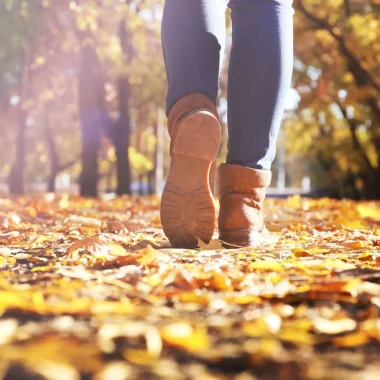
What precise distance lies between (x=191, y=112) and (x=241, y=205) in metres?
0.41

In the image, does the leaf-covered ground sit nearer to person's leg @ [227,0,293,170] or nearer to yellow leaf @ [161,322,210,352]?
yellow leaf @ [161,322,210,352]

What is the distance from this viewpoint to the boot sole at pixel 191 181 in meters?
2.02

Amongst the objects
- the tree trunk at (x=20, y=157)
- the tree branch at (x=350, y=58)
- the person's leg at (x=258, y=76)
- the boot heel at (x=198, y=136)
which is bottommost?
the tree trunk at (x=20, y=157)

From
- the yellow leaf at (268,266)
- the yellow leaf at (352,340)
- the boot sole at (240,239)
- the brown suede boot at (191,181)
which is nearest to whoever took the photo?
the yellow leaf at (352,340)

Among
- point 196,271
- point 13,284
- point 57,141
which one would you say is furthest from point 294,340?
point 57,141

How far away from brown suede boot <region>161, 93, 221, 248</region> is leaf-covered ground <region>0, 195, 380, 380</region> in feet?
0.93

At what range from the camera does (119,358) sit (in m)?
0.83

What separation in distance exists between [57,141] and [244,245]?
88.7 ft

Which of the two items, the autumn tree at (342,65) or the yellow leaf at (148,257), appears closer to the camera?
the yellow leaf at (148,257)

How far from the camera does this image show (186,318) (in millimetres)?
1052

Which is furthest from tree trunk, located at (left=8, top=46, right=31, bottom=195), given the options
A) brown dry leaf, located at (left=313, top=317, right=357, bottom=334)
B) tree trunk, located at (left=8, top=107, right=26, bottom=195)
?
brown dry leaf, located at (left=313, top=317, right=357, bottom=334)

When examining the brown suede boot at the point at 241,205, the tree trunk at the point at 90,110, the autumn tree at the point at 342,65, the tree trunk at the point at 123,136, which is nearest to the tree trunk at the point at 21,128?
the tree trunk at the point at 90,110

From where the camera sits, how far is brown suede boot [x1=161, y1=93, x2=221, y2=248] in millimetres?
2021

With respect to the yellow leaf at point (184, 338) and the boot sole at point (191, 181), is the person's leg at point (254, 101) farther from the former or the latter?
the yellow leaf at point (184, 338)
